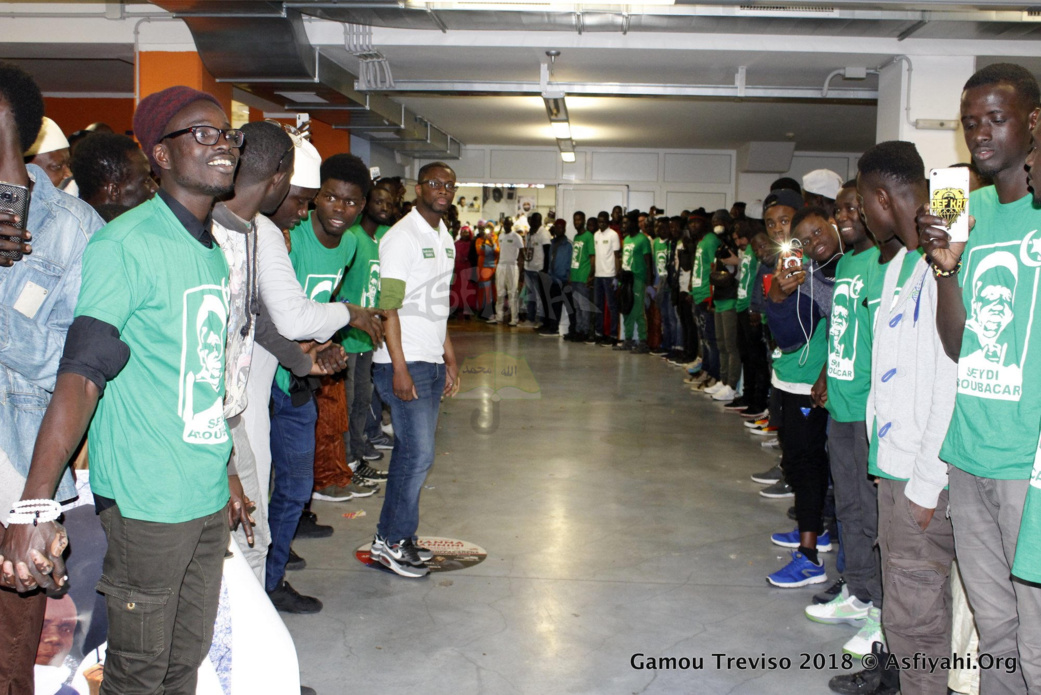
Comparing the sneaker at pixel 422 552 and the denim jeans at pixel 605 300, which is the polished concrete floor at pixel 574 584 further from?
the denim jeans at pixel 605 300

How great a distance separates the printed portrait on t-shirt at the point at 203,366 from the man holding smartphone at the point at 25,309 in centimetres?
38

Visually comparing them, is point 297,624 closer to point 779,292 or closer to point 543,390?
point 779,292

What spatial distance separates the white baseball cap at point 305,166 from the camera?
3047 mm

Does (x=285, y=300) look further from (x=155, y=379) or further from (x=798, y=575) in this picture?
(x=798, y=575)

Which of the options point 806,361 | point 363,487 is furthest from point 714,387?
point 806,361

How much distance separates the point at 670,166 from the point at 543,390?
935 cm

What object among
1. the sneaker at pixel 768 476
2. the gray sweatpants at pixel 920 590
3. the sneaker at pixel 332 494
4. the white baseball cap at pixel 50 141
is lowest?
the sneaker at pixel 332 494

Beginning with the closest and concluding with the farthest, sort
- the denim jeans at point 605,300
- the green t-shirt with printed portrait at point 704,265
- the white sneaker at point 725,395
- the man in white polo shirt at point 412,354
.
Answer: the man in white polo shirt at point 412,354, the white sneaker at point 725,395, the green t-shirt with printed portrait at point 704,265, the denim jeans at point 605,300

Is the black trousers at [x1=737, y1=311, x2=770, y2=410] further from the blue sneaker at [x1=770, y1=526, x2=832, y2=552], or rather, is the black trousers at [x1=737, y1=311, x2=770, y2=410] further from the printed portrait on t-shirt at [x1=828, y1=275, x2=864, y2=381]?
the printed portrait on t-shirt at [x1=828, y1=275, x2=864, y2=381]

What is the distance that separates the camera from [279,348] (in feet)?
8.64

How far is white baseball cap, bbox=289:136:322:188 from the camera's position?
3.05 meters

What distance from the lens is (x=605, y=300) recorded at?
1235 centimetres

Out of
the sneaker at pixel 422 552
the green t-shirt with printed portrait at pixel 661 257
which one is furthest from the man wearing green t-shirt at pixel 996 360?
the green t-shirt with printed portrait at pixel 661 257

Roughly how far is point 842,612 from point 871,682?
56 centimetres
